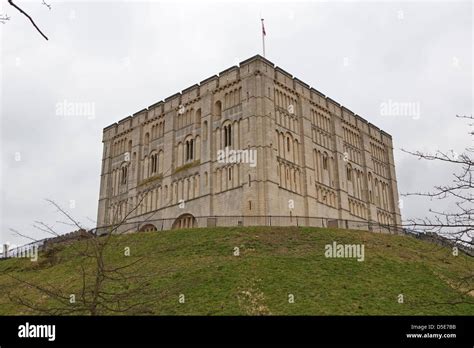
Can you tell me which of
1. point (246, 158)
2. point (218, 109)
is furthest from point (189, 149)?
point (246, 158)

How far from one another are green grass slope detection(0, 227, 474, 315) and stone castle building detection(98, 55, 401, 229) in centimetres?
974

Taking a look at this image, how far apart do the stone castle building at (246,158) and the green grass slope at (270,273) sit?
974 cm

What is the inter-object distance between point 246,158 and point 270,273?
21.5 meters

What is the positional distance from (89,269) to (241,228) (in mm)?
10290

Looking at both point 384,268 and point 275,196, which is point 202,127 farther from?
point 384,268

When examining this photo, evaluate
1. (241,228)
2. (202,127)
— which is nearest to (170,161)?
(202,127)

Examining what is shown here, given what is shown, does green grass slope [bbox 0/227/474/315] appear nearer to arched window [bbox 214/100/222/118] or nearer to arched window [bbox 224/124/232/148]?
arched window [bbox 224/124/232/148]

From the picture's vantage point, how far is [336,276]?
24.2 metres

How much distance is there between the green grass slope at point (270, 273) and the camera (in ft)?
→ 66.7

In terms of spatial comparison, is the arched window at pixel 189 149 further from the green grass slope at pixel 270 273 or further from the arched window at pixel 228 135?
the green grass slope at pixel 270 273

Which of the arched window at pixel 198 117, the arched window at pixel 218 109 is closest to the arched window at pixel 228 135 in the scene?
the arched window at pixel 218 109

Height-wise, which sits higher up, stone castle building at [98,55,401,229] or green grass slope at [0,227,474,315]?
stone castle building at [98,55,401,229]

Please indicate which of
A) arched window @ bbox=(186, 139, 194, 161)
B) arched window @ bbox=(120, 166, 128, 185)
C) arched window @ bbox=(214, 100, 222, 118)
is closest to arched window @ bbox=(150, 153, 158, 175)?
arched window @ bbox=(120, 166, 128, 185)

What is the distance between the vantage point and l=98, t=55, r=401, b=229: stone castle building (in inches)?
1759
